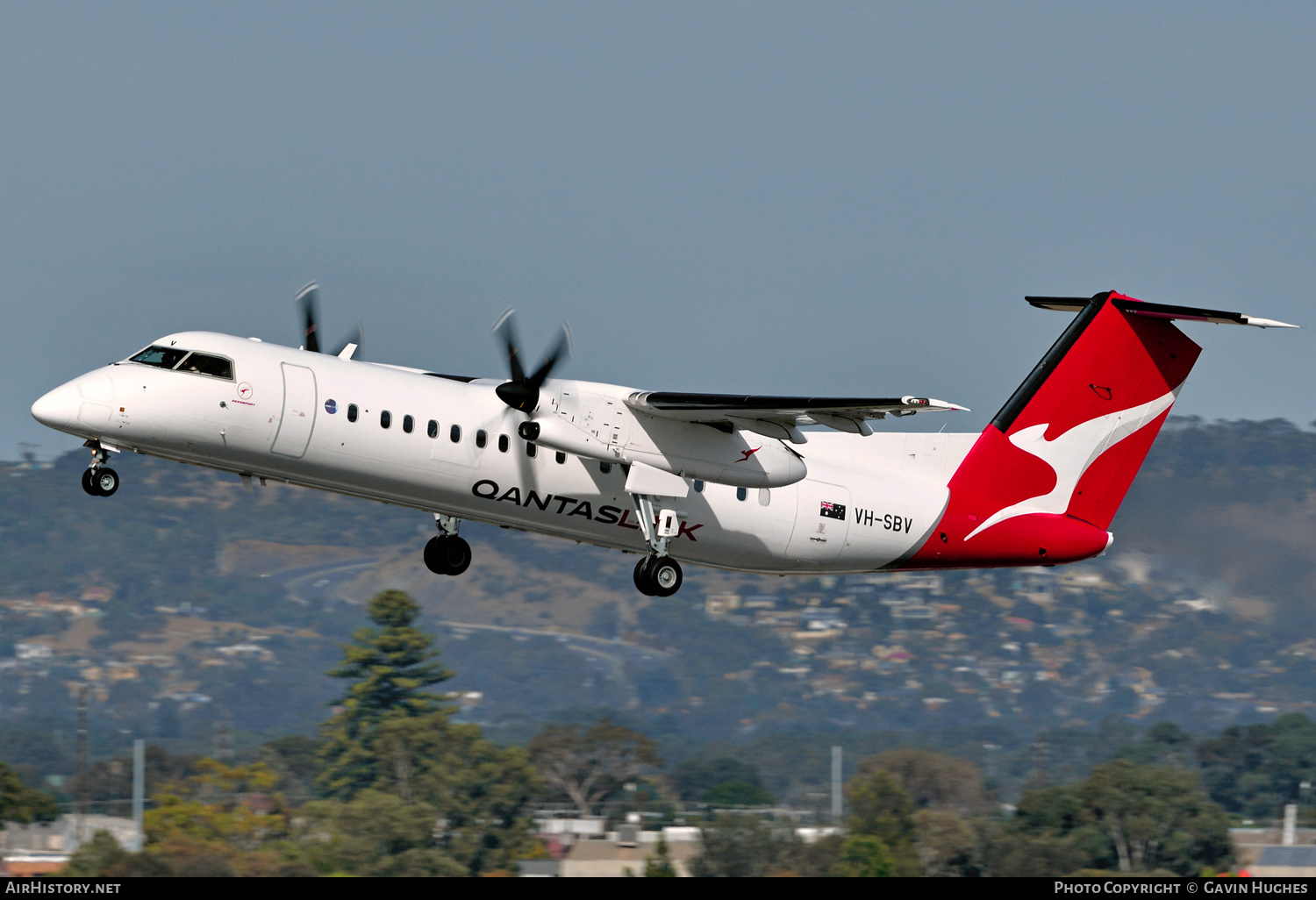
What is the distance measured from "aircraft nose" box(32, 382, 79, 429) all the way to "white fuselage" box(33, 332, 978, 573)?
2cm

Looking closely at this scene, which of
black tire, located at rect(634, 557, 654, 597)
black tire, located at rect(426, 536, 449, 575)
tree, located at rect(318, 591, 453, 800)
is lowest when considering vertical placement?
black tire, located at rect(634, 557, 654, 597)

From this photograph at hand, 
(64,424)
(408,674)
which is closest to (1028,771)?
(408,674)

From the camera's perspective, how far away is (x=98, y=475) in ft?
56.2

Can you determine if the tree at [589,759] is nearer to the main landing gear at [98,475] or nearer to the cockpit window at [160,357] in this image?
the main landing gear at [98,475]

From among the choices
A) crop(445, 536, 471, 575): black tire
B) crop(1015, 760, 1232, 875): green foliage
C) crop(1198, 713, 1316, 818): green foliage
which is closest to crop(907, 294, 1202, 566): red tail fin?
crop(445, 536, 471, 575): black tire

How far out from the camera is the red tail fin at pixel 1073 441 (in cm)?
2162

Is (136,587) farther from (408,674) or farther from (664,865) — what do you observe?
(664,865)

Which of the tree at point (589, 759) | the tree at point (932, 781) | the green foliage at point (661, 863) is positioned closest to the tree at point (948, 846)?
the tree at point (932, 781)

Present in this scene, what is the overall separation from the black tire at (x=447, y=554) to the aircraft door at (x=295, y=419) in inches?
126

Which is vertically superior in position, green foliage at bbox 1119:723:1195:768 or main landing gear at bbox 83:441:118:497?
green foliage at bbox 1119:723:1195:768

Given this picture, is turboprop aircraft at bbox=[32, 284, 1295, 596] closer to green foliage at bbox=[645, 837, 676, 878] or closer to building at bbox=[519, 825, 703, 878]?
green foliage at bbox=[645, 837, 676, 878]

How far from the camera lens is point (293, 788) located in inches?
2864

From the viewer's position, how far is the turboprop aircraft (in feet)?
56.3

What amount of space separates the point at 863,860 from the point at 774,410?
3421 cm
